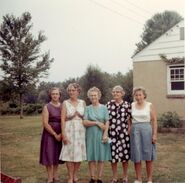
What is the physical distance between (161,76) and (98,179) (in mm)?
4679

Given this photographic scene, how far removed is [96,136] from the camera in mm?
3504

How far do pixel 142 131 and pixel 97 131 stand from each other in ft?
1.38

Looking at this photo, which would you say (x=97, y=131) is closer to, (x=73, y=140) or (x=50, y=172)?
(x=73, y=140)

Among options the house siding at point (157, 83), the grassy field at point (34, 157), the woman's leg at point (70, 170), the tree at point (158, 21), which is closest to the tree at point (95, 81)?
the tree at point (158, 21)

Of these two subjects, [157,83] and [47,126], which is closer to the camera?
[47,126]

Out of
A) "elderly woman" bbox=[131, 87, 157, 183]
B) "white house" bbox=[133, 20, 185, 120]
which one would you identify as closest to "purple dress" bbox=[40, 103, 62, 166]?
"elderly woman" bbox=[131, 87, 157, 183]

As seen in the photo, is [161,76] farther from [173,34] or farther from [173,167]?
[173,167]

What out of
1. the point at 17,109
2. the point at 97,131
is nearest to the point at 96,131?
the point at 97,131

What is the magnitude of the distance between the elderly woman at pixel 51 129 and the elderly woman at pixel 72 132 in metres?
0.08

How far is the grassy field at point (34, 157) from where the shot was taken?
379cm

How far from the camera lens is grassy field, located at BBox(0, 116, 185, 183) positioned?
3789 millimetres

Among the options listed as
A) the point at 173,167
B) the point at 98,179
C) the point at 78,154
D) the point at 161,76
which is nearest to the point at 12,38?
the point at 78,154

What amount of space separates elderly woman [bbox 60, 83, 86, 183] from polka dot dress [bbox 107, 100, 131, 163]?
0.93ft

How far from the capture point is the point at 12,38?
3.74m
